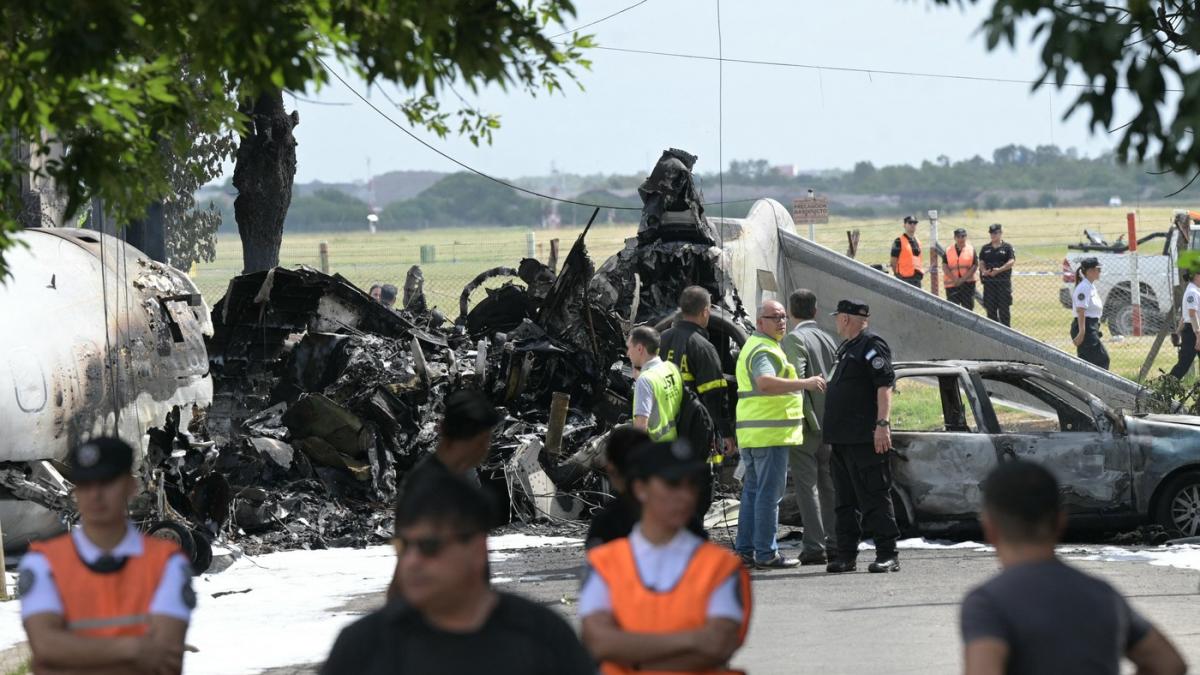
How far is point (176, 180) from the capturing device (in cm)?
2359

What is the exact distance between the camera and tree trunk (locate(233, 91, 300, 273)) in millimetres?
21547

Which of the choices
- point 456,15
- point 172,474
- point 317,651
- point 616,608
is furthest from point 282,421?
point 616,608

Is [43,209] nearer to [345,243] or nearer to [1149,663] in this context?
[1149,663]

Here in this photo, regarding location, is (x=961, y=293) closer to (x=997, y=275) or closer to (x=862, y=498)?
(x=997, y=275)

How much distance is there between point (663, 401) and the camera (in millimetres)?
10906

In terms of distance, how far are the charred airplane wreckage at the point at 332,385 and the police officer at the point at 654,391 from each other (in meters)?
3.56

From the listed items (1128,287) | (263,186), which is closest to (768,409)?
(263,186)

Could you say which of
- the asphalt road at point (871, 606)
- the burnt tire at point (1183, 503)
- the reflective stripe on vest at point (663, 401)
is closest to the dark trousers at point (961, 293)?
Answer: the burnt tire at point (1183, 503)

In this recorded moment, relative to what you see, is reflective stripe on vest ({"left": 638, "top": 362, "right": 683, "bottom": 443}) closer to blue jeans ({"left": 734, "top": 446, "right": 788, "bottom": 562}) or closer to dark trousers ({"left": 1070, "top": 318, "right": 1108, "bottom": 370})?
blue jeans ({"left": 734, "top": 446, "right": 788, "bottom": 562})

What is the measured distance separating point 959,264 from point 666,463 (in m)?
22.2

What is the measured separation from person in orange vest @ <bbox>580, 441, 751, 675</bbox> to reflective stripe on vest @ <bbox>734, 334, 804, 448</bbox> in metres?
6.93

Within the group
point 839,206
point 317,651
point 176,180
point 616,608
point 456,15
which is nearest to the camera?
point 616,608

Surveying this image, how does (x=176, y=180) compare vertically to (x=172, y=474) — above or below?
above

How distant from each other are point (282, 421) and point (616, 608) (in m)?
11.5
